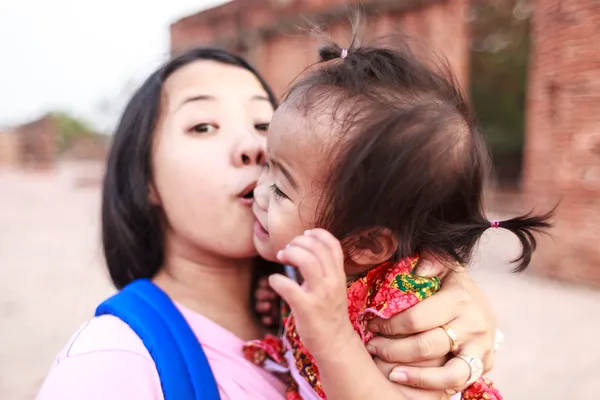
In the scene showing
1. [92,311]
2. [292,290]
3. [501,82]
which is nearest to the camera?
[292,290]

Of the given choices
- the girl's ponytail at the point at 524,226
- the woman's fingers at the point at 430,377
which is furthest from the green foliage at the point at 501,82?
the woman's fingers at the point at 430,377

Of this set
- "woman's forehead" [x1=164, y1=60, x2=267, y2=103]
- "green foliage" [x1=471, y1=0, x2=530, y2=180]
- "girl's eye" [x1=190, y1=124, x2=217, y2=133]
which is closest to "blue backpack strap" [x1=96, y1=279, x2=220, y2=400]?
"girl's eye" [x1=190, y1=124, x2=217, y2=133]

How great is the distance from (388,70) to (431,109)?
14 cm

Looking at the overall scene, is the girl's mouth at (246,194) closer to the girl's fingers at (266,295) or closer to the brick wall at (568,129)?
the girl's fingers at (266,295)

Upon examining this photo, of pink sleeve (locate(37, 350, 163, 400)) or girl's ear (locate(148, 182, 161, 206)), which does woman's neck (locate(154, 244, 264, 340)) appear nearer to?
girl's ear (locate(148, 182, 161, 206))

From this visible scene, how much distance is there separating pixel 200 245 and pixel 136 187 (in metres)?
0.28

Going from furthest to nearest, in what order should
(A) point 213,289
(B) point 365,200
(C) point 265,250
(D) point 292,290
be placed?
(A) point 213,289 → (C) point 265,250 → (B) point 365,200 → (D) point 292,290

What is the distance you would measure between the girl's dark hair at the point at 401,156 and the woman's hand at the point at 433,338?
0.31 feet

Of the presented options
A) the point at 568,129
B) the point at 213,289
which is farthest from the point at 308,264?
the point at 568,129

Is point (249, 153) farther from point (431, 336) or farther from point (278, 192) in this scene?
point (431, 336)

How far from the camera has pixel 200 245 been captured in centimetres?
137

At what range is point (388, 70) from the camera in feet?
3.51

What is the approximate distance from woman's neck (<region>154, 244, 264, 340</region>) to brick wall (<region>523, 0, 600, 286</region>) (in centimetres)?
351

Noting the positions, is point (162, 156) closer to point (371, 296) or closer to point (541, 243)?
point (371, 296)
